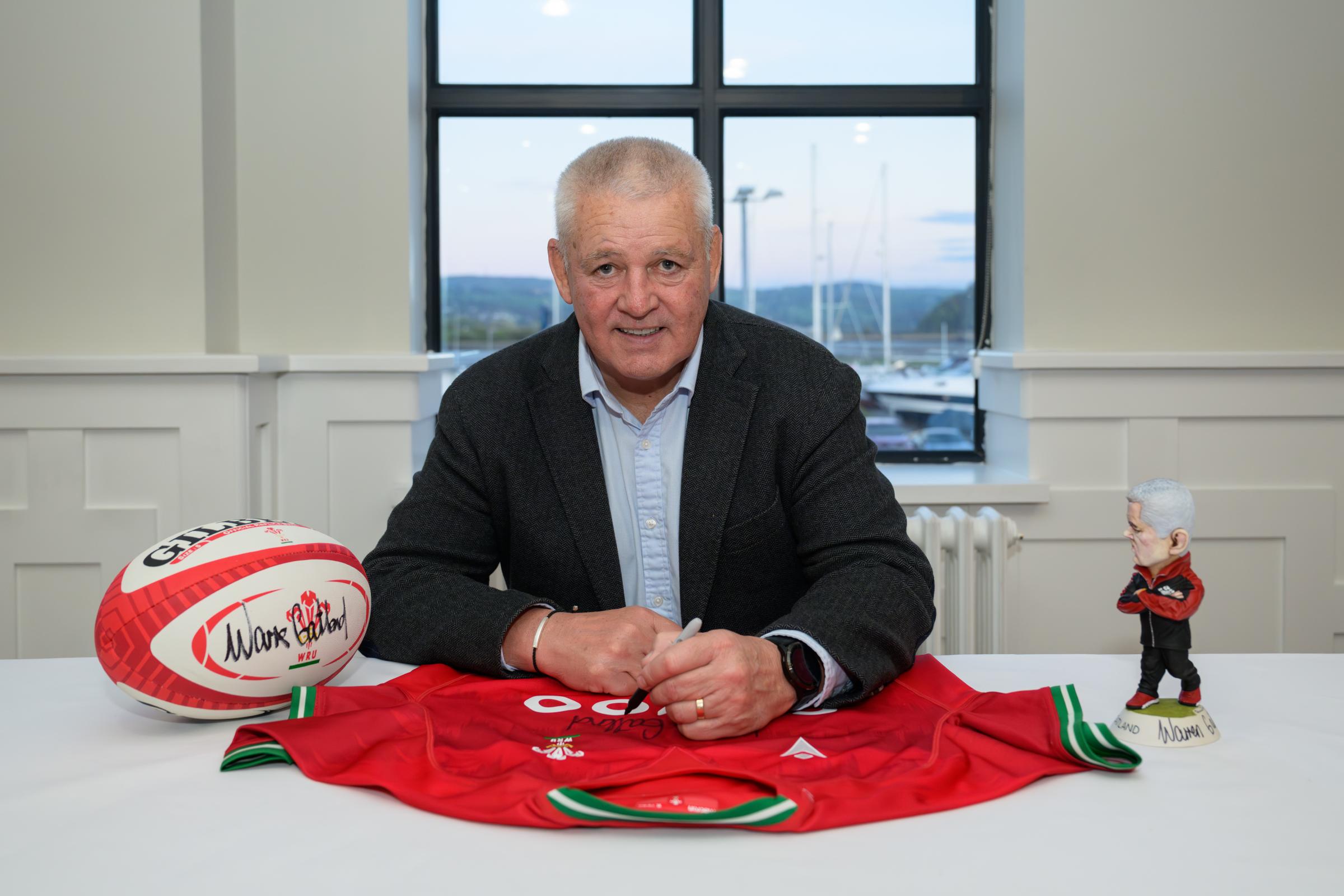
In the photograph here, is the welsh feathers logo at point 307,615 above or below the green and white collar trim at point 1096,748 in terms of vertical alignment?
above

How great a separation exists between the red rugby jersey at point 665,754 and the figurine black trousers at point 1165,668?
3.3 inches

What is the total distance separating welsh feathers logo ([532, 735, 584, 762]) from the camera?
1.04 m

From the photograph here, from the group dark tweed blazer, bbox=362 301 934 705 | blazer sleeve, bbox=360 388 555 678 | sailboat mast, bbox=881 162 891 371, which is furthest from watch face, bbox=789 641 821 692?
sailboat mast, bbox=881 162 891 371

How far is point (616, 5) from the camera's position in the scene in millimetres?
3166

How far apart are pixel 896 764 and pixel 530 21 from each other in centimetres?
271

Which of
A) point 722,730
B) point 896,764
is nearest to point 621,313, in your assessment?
point 722,730

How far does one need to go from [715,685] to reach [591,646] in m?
0.24

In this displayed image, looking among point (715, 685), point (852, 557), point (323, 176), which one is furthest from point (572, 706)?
point (323, 176)

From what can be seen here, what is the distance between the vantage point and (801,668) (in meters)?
1.22

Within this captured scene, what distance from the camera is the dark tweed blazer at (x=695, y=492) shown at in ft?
5.12

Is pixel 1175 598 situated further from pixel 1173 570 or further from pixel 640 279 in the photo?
pixel 640 279

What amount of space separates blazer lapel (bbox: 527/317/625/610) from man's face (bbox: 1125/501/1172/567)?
31.2 inches

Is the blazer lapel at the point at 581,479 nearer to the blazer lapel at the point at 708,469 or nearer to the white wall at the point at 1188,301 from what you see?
the blazer lapel at the point at 708,469

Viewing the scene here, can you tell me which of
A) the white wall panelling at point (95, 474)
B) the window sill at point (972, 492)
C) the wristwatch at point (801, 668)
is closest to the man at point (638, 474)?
the wristwatch at point (801, 668)
